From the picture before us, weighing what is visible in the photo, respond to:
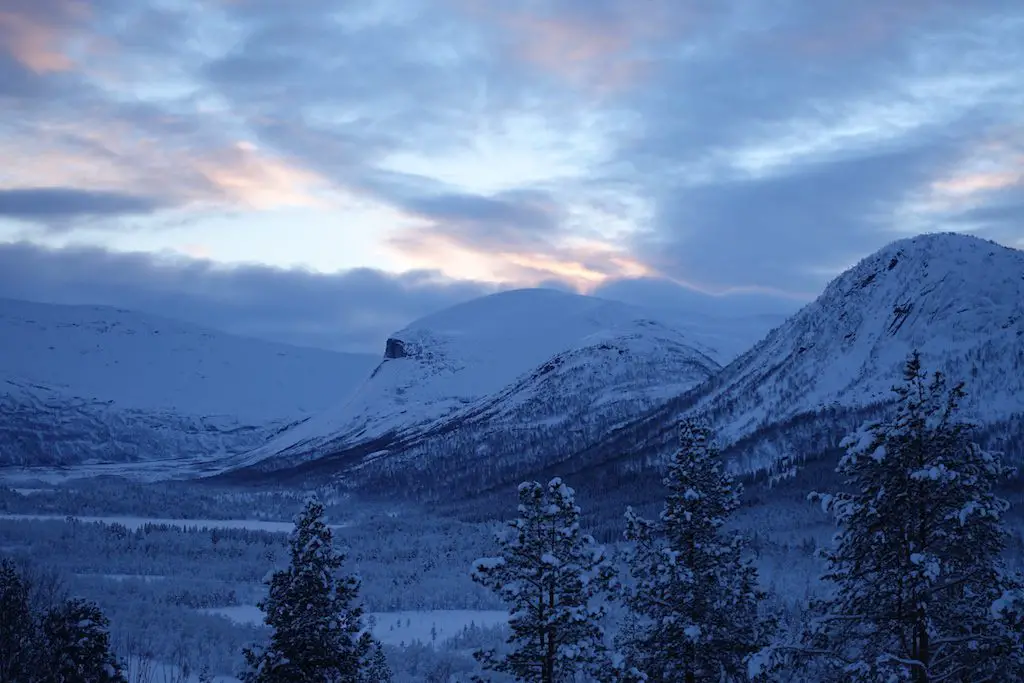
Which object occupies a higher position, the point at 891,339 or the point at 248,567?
the point at 891,339

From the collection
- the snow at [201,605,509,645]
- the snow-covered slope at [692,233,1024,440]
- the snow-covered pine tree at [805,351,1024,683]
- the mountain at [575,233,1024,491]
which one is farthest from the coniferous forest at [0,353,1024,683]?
the snow-covered slope at [692,233,1024,440]

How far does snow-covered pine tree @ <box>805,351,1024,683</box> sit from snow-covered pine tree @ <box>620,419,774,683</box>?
5561 mm

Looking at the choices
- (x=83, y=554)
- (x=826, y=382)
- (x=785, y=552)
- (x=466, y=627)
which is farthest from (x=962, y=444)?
(x=826, y=382)

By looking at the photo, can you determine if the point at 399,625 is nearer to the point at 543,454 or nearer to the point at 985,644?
the point at 985,644

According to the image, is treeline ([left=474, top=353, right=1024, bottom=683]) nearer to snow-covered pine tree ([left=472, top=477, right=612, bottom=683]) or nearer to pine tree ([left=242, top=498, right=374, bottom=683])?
snow-covered pine tree ([left=472, top=477, right=612, bottom=683])

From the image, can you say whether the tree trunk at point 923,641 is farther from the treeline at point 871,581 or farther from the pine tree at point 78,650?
the pine tree at point 78,650

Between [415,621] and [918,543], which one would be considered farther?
[415,621]

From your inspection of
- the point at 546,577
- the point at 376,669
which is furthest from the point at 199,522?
the point at 546,577

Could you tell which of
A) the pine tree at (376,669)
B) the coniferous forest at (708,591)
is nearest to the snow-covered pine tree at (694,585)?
the coniferous forest at (708,591)

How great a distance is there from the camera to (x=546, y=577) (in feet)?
68.5

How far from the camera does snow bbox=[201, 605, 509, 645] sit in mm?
52438

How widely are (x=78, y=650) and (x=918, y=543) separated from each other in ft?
64.8

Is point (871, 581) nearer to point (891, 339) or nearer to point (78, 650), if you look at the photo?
point (78, 650)

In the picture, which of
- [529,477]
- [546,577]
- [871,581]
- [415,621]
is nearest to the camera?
[871,581]
